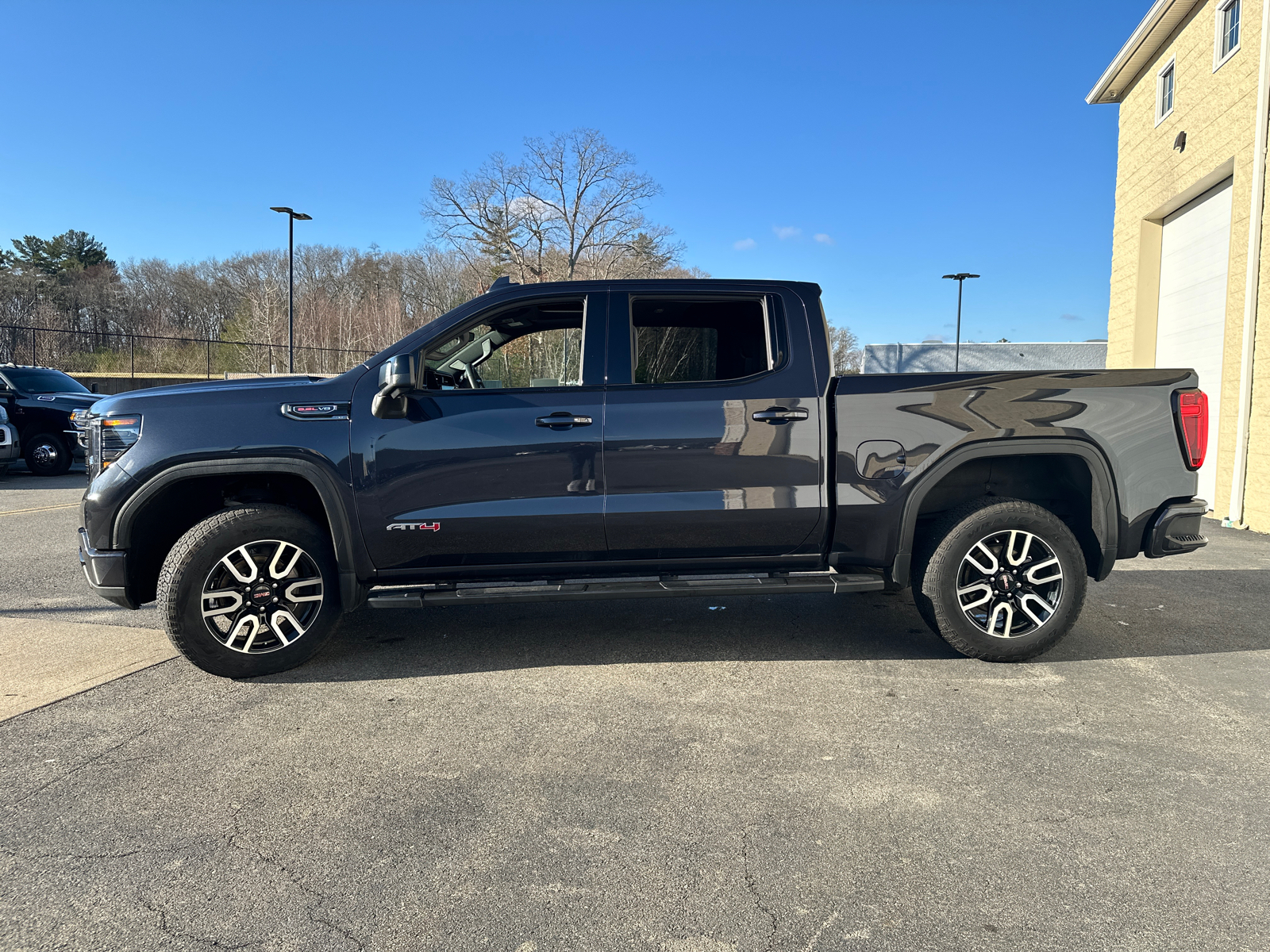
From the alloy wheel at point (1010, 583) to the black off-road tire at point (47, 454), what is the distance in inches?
608

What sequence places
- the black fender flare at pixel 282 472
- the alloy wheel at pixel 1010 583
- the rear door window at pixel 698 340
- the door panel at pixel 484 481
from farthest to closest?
the rear door window at pixel 698 340
the alloy wheel at pixel 1010 583
the door panel at pixel 484 481
the black fender flare at pixel 282 472

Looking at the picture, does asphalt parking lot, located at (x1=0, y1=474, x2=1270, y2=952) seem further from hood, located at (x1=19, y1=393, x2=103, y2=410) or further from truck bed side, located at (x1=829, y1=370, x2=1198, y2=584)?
hood, located at (x1=19, y1=393, x2=103, y2=410)

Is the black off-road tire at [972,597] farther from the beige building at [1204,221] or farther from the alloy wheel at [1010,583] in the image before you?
the beige building at [1204,221]

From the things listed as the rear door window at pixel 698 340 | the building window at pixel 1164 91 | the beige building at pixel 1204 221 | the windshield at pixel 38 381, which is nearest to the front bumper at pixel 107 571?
the rear door window at pixel 698 340

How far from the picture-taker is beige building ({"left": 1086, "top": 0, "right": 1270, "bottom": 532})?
31.8 ft

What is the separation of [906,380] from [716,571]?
1.43m

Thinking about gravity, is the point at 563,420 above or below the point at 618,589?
above

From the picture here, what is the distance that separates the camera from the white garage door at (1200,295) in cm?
1091

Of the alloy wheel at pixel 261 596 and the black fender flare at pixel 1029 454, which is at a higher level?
the black fender flare at pixel 1029 454

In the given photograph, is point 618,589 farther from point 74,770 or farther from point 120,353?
point 120,353

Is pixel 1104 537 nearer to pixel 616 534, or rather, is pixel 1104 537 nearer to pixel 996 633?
pixel 996 633

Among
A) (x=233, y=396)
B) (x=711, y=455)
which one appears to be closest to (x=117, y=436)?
(x=233, y=396)

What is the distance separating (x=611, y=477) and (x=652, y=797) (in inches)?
68.3

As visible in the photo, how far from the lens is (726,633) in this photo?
5086 millimetres
